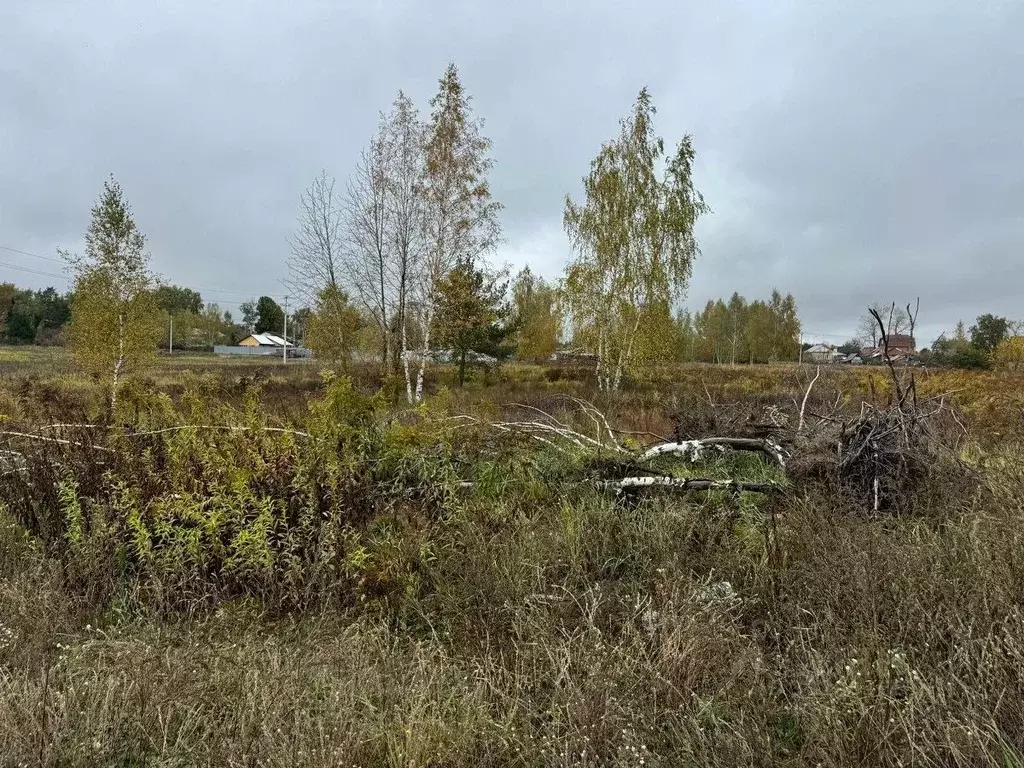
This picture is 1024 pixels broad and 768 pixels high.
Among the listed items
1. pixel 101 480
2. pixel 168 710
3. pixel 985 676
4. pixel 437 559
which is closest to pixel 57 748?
pixel 168 710

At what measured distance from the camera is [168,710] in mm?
1970

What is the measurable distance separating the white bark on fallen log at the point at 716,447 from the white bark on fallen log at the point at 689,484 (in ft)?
1.56

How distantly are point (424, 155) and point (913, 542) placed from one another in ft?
54.2

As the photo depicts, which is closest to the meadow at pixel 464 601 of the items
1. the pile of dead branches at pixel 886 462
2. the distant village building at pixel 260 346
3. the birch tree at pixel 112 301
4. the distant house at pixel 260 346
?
the pile of dead branches at pixel 886 462

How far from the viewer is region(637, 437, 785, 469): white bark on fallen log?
487 centimetres

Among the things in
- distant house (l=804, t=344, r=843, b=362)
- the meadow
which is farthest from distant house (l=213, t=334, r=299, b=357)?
the meadow

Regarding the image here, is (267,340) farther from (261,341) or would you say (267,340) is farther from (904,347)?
(904,347)

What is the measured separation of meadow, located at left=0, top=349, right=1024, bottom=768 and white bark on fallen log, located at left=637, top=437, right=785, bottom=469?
23 cm

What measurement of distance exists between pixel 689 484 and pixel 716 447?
4.27ft

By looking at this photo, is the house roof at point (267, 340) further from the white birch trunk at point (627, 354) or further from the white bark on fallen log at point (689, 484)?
the white bark on fallen log at point (689, 484)

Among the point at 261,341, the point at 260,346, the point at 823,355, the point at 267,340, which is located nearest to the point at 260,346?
the point at 260,346

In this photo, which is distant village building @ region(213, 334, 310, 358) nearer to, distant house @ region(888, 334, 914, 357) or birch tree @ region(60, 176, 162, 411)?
birch tree @ region(60, 176, 162, 411)

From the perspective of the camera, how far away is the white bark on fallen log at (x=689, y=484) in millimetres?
4191

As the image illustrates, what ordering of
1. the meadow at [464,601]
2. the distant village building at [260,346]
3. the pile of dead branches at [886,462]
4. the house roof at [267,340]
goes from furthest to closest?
the house roof at [267,340], the distant village building at [260,346], the pile of dead branches at [886,462], the meadow at [464,601]
